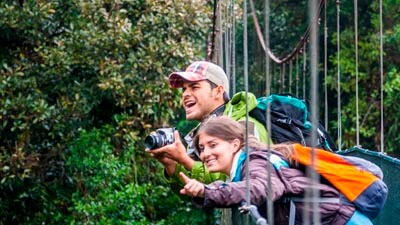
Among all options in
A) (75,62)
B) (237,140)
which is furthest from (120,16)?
(237,140)

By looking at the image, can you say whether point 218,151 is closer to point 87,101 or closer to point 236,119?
→ point 236,119

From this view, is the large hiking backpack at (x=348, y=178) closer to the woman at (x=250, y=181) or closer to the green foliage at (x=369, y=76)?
the woman at (x=250, y=181)

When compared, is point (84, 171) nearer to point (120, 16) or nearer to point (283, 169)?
point (120, 16)

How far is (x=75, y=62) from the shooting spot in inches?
216

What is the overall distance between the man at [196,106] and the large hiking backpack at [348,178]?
15.8 inches

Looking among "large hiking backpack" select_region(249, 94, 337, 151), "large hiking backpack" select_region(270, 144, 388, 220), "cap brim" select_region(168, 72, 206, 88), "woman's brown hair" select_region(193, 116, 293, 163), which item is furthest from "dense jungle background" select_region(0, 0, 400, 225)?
"large hiking backpack" select_region(270, 144, 388, 220)

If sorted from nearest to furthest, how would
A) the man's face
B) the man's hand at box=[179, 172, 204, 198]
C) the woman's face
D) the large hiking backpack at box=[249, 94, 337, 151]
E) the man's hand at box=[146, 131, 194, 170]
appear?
the man's hand at box=[179, 172, 204, 198]
the woman's face
the large hiking backpack at box=[249, 94, 337, 151]
the man's hand at box=[146, 131, 194, 170]
the man's face

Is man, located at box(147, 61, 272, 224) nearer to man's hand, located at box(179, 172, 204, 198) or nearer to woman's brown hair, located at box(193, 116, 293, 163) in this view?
woman's brown hair, located at box(193, 116, 293, 163)

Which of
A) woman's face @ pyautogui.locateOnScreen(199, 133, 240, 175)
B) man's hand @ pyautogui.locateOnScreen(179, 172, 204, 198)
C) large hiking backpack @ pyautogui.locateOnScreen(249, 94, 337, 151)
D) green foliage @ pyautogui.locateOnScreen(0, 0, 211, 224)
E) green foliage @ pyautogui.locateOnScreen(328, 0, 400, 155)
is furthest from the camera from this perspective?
green foliage @ pyautogui.locateOnScreen(328, 0, 400, 155)

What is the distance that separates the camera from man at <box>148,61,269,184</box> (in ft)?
7.29

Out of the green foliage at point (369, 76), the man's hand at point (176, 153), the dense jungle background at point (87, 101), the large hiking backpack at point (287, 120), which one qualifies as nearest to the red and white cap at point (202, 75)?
the man's hand at point (176, 153)

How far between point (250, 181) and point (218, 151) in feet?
0.61

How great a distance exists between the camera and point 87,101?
18.3 feet

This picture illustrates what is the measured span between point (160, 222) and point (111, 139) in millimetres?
556
